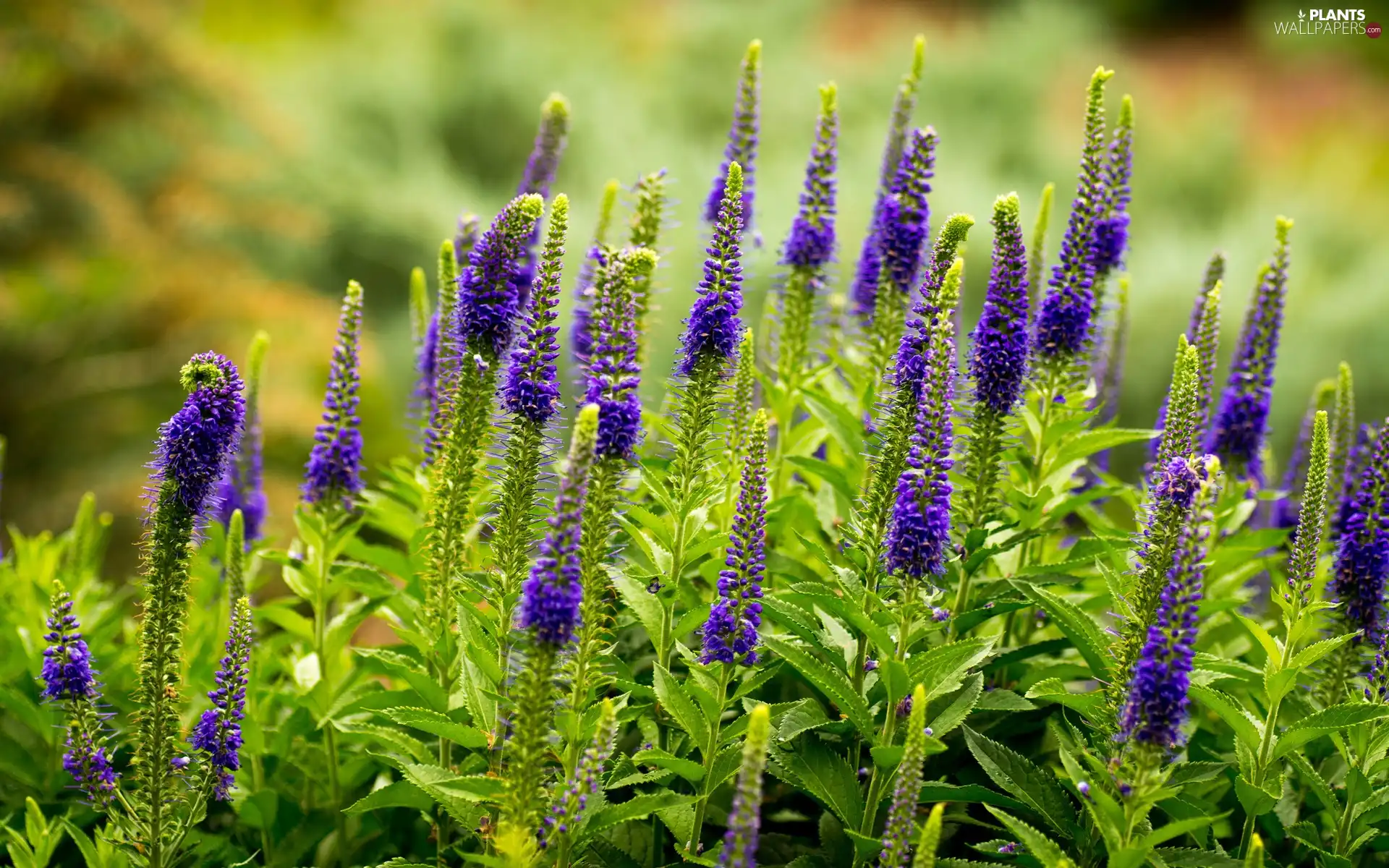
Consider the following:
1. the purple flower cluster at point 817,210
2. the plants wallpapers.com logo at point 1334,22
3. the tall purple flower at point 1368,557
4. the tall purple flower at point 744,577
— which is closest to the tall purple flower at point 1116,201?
the purple flower cluster at point 817,210

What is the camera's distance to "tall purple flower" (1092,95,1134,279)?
3957 mm

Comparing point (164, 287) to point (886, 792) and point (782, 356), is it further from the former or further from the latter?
point (886, 792)

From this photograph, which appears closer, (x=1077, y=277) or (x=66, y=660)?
(x=66, y=660)

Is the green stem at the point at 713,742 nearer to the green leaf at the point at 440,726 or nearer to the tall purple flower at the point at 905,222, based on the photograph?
the green leaf at the point at 440,726

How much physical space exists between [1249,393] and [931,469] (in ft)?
6.19

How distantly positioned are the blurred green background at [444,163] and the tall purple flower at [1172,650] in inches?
220

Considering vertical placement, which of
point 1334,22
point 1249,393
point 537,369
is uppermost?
point 1334,22

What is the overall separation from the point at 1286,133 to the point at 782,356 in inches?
649

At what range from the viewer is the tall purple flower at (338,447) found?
371 centimetres

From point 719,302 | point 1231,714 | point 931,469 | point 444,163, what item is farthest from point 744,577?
point 444,163

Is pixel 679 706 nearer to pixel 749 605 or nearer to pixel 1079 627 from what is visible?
pixel 749 605

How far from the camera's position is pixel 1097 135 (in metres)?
3.64

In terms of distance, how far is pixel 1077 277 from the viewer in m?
3.73

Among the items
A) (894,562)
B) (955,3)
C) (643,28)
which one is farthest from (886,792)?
(955,3)
